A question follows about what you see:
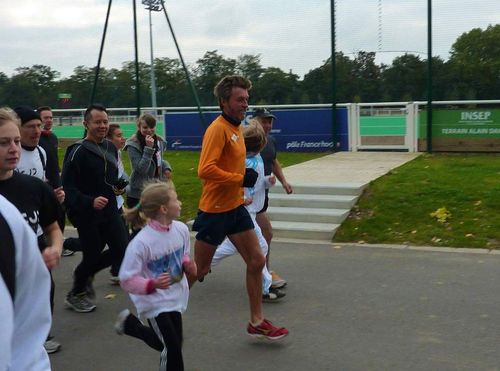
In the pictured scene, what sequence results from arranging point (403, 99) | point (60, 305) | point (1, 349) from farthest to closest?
point (403, 99), point (60, 305), point (1, 349)

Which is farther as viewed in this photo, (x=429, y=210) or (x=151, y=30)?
(x=151, y=30)

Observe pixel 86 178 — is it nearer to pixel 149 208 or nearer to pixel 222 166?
pixel 222 166

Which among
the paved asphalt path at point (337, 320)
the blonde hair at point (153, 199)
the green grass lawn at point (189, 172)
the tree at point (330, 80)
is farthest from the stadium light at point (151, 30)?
the blonde hair at point (153, 199)

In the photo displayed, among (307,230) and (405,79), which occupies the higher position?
(405,79)

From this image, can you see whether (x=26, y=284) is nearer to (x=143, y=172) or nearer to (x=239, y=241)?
(x=239, y=241)

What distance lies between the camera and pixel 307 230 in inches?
343

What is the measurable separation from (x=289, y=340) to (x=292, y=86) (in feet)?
39.5

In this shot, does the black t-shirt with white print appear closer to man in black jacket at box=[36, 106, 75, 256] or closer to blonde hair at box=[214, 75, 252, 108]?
blonde hair at box=[214, 75, 252, 108]

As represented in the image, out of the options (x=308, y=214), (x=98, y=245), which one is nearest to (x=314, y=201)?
(x=308, y=214)

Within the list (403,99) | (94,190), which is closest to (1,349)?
(94,190)

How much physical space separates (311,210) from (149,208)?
5.84 m

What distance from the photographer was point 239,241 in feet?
15.7

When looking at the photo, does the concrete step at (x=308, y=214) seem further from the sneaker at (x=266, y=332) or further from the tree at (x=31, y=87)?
the tree at (x=31, y=87)

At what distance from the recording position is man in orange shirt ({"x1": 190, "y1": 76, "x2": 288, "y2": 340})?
4.63 metres
